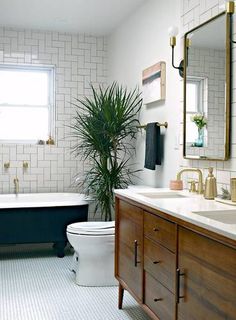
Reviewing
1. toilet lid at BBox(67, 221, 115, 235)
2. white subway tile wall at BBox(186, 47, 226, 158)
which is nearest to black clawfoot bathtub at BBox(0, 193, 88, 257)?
toilet lid at BBox(67, 221, 115, 235)

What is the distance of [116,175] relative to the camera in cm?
441

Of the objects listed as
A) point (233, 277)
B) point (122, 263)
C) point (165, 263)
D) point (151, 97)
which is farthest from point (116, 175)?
point (233, 277)

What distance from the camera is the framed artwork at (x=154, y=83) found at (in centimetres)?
380

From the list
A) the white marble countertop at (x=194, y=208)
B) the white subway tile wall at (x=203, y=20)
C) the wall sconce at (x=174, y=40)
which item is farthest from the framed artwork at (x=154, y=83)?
the white marble countertop at (x=194, y=208)

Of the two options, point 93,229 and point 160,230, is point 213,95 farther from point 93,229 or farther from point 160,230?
point 93,229

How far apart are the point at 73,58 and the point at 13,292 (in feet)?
10.4

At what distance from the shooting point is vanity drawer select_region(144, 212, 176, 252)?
2.22 meters

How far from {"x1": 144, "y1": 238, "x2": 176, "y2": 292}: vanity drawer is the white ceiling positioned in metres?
2.75

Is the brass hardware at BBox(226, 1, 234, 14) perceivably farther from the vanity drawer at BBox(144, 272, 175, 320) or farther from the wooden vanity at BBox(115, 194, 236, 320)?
the vanity drawer at BBox(144, 272, 175, 320)

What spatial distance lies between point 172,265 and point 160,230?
23 centimetres

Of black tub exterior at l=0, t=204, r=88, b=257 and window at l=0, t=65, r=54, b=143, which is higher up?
window at l=0, t=65, r=54, b=143

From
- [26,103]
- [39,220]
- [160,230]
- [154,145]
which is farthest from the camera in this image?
[26,103]

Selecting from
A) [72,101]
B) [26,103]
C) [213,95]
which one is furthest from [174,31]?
[26,103]

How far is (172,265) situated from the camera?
2223mm
